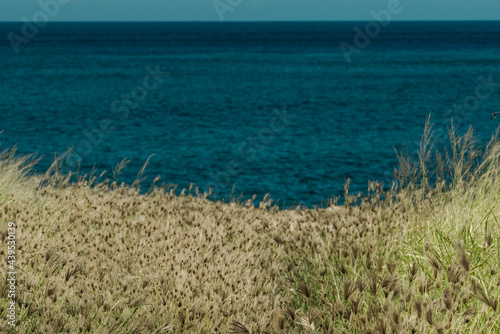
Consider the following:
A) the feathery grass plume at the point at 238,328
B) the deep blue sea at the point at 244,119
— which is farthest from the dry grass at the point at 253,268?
the deep blue sea at the point at 244,119

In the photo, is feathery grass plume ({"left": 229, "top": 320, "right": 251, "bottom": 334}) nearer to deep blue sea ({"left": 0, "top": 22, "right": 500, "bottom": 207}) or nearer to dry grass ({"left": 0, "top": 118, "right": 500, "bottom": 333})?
dry grass ({"left": 0, "top": 118, "right": 500, "bottom": 333})

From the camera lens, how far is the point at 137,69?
71625 mm

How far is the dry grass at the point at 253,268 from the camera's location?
402cm

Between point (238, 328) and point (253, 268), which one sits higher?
point (253, 268)

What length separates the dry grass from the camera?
4.02 m

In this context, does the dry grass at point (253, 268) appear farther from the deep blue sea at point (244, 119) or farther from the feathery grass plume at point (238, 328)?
the deep blue sea at point (244, 119)

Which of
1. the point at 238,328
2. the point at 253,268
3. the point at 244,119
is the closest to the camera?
the point at 238,328

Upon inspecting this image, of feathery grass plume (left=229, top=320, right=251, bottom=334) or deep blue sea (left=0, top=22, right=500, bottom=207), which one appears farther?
deep blue sea (left=0, top=22, right=500, bottom=207)

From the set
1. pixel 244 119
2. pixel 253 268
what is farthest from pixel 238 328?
pixel 244 119

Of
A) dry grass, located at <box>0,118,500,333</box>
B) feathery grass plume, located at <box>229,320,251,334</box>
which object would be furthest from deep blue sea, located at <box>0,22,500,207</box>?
feathery grass plume, located at <box>229,320,251,334</box>

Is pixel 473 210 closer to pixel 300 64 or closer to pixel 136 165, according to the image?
pixel 136 165

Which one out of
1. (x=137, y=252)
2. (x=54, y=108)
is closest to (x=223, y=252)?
(x=137, y=252)

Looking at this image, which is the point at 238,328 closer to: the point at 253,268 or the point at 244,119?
the point at 253,268

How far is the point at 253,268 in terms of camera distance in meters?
5.91
